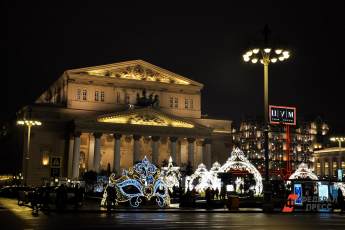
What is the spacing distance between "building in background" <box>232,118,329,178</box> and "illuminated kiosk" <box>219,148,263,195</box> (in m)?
102

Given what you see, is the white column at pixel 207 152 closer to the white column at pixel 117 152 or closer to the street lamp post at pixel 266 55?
the white column at pixel 117 152

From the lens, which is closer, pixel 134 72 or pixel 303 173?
pixel 303 173

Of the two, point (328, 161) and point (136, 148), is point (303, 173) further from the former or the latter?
point (328, 161)

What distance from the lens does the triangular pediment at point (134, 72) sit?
84188mm

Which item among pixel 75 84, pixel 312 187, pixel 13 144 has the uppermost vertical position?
pixel 75 84

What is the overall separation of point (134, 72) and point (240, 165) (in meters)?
45.1

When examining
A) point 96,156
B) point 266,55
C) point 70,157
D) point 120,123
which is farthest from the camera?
point 120,123

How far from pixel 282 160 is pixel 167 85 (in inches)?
2830

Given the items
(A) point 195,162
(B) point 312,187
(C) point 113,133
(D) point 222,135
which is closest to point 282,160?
(D) point 222,135

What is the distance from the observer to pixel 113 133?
77312mm

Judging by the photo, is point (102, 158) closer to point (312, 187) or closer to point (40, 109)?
point (40, 109)

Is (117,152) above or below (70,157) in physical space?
above

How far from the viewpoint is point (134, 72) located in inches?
3413

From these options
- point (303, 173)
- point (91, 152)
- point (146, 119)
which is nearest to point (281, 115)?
point (303, 173)
